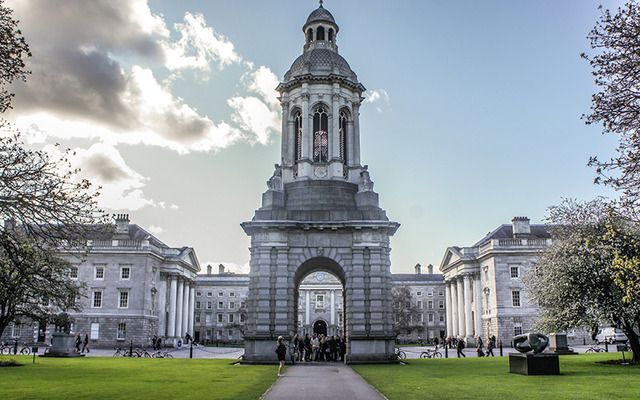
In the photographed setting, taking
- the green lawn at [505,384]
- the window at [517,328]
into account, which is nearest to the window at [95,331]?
the window at [517,328]

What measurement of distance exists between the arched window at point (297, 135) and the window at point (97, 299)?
36.6 meters

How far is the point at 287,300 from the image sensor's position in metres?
30.7

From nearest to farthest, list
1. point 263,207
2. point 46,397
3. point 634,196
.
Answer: point 634,196 < point 46,397 < point 263,207

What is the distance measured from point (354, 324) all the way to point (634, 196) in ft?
59.7

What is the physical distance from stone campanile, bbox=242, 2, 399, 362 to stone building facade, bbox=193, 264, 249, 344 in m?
69.4

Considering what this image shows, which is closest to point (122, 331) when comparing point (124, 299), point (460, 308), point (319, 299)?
point (124, 299)

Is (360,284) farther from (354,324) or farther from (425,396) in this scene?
(425,396)

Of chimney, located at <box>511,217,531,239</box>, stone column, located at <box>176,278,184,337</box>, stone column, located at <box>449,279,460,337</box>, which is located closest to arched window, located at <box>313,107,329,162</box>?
chimney, located at <box>511,217,531,239</box>

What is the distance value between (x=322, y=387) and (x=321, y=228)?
540 inches

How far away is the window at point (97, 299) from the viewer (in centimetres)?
6219

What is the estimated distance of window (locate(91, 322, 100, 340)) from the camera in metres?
61.1

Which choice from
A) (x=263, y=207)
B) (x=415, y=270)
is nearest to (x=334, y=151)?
(x=263, y=207)

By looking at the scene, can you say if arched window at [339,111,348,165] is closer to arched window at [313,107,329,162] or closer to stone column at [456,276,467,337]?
arched window at [313,107,329,162]

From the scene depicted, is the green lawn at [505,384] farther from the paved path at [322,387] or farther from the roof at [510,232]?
the roof at [510,232]
